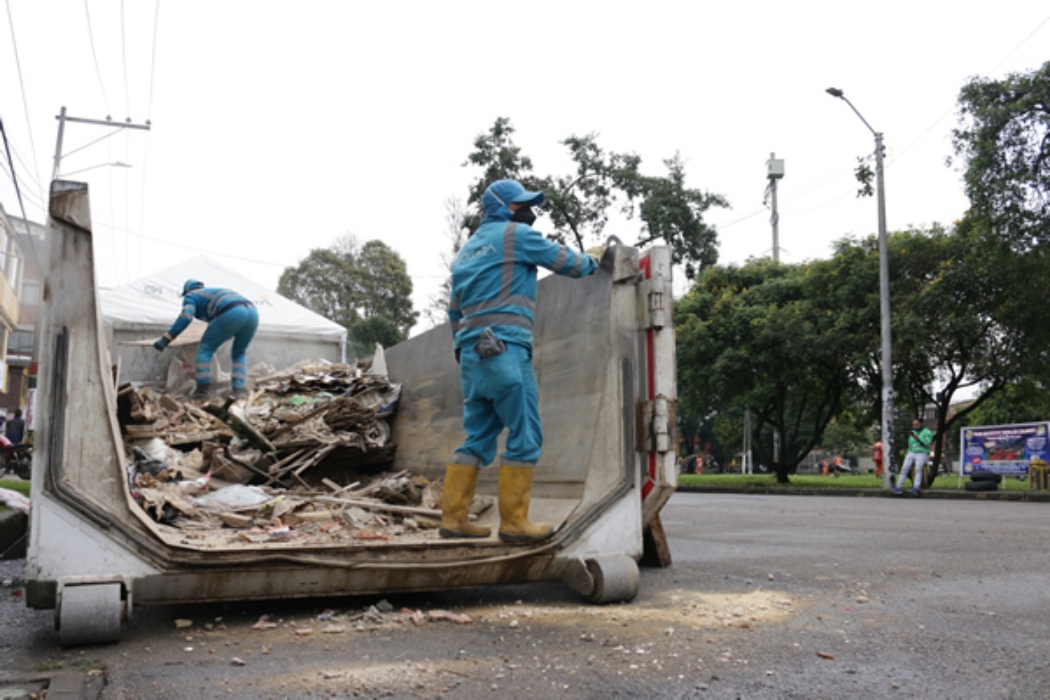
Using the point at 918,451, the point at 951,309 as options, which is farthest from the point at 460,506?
the point at 951,309

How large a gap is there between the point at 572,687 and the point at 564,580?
136cm

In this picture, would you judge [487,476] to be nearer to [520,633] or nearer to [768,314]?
[520,633]

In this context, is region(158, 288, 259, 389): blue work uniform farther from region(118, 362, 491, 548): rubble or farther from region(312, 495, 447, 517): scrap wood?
region(312, 495, 447, 517): scrap wood

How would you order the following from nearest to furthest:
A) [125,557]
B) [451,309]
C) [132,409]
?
1. [125,557]
2. [451,309]
3. [132,409]

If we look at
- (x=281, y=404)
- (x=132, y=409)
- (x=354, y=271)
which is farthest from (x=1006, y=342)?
(x=354, y=271)

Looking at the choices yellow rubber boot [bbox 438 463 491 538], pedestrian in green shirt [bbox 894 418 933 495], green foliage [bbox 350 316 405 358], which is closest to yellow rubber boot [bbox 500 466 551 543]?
yellow rubber boot [bbox 438 463 491 538]

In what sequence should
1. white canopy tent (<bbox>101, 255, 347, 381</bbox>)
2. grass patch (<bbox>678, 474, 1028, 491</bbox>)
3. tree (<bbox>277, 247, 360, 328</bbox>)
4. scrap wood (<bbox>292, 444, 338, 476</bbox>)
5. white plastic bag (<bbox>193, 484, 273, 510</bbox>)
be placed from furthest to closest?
tree (<bbox>277, 247, 360, 328</bbox>), grass patch (<bbox>678, 474, 1028, 491</bbox>), white canopy tent (<bbox>101, 255, 347, 381</bbox>), scrap wood (<bbox>292, 444, 338, 476</bbox>), white plastic bag (<bbox>193, 484, 273, 510</bbox>)

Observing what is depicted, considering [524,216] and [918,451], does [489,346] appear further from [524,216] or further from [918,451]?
[918,451]

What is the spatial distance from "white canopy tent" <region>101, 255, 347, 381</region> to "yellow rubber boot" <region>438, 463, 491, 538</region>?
6.43 metres

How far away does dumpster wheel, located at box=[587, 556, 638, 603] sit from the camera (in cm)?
377

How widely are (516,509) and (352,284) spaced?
40448mm

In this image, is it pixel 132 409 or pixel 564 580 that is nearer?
pixel 564 580

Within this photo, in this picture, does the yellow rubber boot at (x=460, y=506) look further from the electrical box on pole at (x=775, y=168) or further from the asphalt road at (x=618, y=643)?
the electrical box on pole at (x=775, y=168)

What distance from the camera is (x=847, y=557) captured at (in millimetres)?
5559
